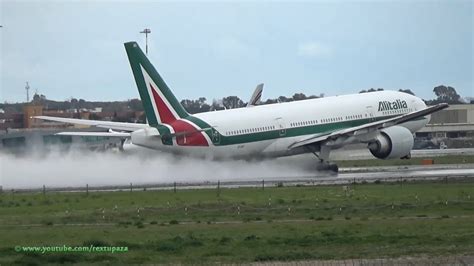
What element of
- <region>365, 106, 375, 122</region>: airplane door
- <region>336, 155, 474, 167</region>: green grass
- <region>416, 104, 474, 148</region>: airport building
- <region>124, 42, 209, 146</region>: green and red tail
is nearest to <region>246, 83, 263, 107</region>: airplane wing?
<region>336, 155, 474, 167</region>: green grass

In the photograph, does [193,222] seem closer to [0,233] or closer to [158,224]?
[158,224]

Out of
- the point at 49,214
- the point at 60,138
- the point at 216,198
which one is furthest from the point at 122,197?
the point at 60,138

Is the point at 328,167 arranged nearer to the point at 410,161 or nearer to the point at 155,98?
the point at 155,98

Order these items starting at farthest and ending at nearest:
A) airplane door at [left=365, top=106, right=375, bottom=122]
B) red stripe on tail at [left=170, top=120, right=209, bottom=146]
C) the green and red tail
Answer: airplane door at [left=365, top=106, right=375, bottom=122], the green and red tail, red stripe on tail at [left=170, top=120, right=209, bottom=146]

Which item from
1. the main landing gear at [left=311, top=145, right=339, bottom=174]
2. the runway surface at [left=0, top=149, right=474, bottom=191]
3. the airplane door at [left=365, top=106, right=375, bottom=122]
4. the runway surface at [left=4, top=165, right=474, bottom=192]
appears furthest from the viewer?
the airplane door at [left=365, top=106, right=375, bottom=122]

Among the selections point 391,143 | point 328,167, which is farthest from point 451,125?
point 328,167

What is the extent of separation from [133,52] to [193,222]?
3022 cm

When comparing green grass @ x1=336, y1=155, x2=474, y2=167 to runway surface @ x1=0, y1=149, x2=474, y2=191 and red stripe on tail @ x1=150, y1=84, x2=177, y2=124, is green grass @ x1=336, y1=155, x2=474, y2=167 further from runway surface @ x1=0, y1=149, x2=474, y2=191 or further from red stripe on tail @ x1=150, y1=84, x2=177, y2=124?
red stripe on tail @ x1=150, y1=84, x2=177, y2=124

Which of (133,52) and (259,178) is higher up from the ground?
(133,52)

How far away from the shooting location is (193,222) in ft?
125

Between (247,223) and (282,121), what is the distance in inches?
1384

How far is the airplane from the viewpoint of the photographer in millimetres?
66438

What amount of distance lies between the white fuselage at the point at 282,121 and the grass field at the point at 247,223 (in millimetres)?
13006

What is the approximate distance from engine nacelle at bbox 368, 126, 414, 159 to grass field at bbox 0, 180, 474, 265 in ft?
49.5
